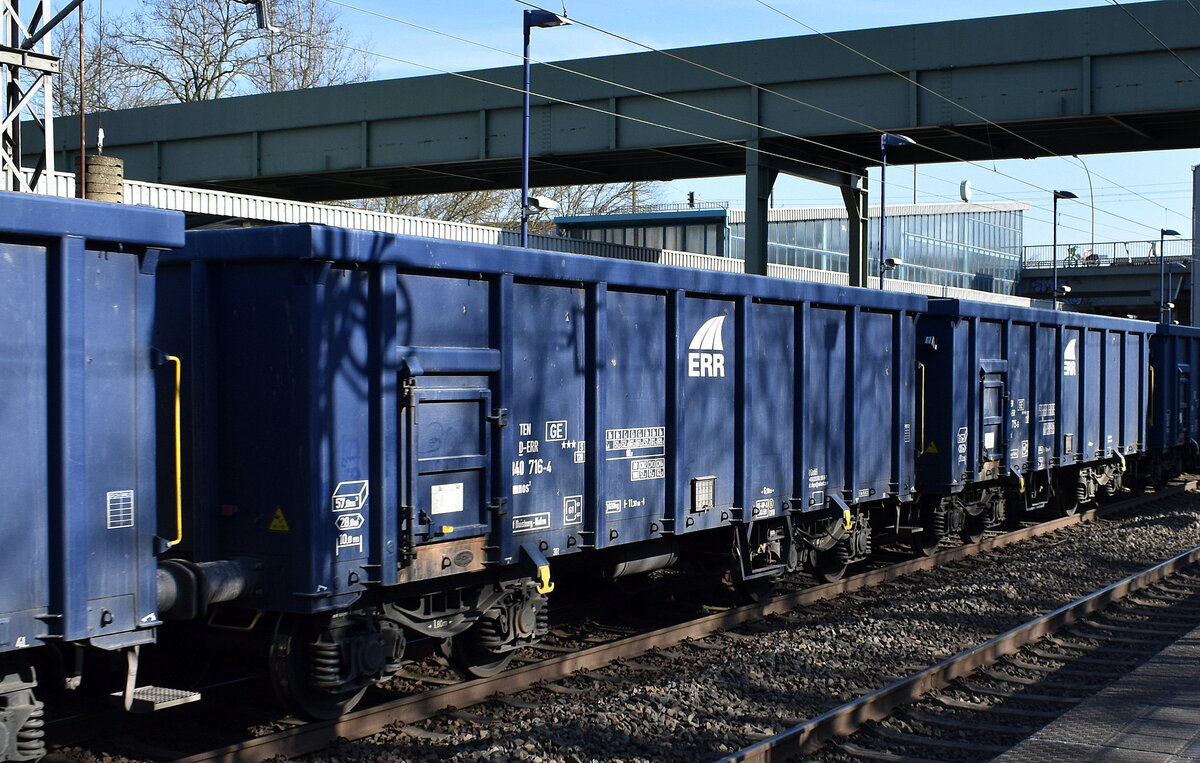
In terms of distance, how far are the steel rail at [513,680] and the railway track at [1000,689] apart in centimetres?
229

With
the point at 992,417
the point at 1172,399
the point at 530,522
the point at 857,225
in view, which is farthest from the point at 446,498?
the point at 857,225

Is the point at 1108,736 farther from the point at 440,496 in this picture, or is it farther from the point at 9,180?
the point at 9,180

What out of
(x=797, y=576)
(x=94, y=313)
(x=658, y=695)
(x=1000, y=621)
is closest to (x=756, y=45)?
(x=797, y=576)

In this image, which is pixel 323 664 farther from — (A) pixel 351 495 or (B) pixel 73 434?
(B) pixel 73 434

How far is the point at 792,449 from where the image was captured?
38.0ft

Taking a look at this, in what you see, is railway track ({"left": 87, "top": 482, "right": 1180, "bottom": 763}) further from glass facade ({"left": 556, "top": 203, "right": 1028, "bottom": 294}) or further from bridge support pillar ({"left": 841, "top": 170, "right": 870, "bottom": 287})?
glass facade ({"left": 556, "top": 203, "right": 1028, "bottom": 294})

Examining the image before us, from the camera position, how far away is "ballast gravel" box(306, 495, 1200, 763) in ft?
24.0

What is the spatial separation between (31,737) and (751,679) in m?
5.08

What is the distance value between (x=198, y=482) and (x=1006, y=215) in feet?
301

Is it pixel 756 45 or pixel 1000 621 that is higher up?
pixel 756 45

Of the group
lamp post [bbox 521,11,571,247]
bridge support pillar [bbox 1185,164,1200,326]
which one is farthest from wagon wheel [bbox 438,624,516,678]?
bridge support pillar [bbox 1185,164,1200,326]

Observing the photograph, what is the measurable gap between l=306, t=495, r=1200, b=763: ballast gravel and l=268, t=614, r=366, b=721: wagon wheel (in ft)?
1.14

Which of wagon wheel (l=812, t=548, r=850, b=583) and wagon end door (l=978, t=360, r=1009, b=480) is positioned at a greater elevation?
wagon end door (l=978, t=360, r=1009, b=480)

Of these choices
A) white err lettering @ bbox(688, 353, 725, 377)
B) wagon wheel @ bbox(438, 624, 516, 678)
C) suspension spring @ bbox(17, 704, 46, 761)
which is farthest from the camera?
white err lettering @ bbox(688, 353, 725, 377)
